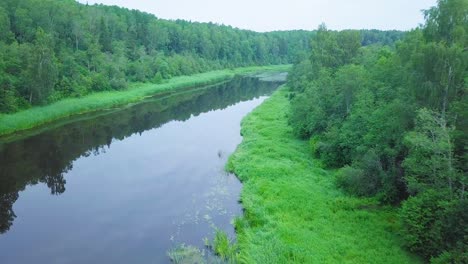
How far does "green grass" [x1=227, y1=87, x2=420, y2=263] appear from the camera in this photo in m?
22.6

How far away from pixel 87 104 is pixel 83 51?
95.0ft

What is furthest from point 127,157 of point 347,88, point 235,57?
point 235,57

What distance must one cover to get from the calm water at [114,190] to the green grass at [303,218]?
2284mm

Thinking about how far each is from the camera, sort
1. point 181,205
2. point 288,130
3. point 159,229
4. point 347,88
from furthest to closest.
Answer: point 288,130 → point 347,88 → point 181,205 → point 159,229

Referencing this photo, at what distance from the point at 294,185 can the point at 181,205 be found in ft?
30.3

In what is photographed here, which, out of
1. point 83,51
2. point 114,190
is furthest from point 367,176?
point 83,51

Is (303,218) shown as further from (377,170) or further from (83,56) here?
(83,56)

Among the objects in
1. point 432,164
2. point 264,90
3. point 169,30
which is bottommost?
point 264,90

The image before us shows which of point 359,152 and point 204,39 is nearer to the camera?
point 359,152

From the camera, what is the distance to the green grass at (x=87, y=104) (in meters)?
54.2

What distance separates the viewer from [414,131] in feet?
82.9

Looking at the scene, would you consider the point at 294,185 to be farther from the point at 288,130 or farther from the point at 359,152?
the point at 288,130

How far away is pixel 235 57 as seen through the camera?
172125mm

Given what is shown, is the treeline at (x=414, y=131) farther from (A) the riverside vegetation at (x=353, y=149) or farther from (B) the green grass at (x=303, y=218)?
(B) the green grass at (x=303, y=218)
